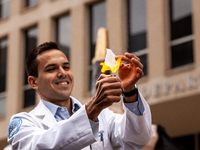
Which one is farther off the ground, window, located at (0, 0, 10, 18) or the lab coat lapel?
window, located at (0, 0, 10, 18)

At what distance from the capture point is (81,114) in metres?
2.90

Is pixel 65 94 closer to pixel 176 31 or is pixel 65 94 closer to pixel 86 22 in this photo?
pixel 176 31

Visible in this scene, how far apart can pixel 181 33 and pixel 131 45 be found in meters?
1.49

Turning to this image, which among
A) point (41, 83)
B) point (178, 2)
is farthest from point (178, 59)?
point (41, 83)

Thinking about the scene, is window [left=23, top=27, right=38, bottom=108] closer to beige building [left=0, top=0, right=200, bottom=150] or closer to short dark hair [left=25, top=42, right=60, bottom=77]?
beige building [left=0, top=0, right=200, bottom=150]

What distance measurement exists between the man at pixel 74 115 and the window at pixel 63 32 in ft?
41.8

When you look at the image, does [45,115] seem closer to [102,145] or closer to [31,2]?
[102,145]

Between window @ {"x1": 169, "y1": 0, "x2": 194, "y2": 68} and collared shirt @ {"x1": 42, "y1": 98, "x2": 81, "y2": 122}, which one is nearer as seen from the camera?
collared shirt @ {"x1": 42, "y1": 98, "x2": 81, "y2": 122}

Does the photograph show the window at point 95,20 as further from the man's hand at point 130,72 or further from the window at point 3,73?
the man's hand at point 130,72

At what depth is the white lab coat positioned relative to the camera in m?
2.88

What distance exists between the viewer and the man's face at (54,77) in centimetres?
345

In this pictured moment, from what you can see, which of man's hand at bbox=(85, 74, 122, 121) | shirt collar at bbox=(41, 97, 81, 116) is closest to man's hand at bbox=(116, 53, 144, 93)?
man's hand at bbox=(85, 74, 122, 121)

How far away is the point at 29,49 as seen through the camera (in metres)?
18.1

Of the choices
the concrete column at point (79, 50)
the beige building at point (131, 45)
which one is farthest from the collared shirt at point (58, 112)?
the concrete column at point (79, 50)
